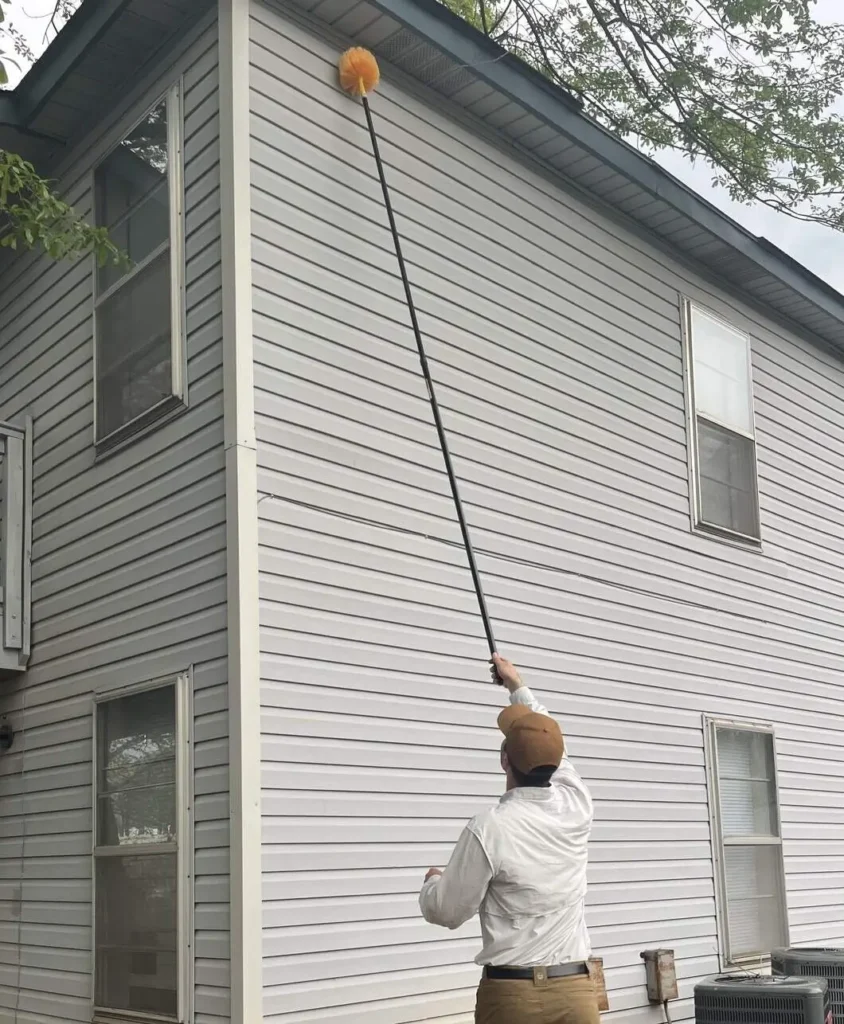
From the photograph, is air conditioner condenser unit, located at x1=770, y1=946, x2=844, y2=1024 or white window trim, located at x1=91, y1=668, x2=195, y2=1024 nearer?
white window trim, located at x1=91, y1=668, x2=195, y2=1024

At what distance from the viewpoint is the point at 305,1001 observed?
17.8ft

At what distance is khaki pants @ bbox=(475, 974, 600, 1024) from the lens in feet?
13.8

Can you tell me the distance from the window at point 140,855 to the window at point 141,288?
1463mm

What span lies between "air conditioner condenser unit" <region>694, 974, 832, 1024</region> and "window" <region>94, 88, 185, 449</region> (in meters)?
4.08

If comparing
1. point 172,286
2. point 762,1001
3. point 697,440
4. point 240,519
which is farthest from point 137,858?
point 697,440

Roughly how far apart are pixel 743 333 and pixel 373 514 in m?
4.60

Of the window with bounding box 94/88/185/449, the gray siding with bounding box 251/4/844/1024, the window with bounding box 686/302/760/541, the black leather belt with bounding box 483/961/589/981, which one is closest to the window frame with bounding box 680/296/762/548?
the window with bounding box 686/302/760/541

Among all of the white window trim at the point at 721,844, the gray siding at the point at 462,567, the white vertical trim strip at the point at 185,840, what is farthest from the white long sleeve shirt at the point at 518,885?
the white window trim at the point at 721,844

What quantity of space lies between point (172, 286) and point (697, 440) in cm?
411

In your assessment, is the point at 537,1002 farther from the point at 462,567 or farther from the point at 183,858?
the point at 462,567

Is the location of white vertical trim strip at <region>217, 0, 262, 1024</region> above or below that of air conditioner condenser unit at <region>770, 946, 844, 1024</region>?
above

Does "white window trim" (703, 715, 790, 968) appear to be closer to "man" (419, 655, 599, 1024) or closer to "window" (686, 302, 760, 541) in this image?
"window" (686, 302, 760, 541)

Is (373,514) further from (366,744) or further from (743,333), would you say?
(743,333)

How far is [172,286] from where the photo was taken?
21.0 ft
